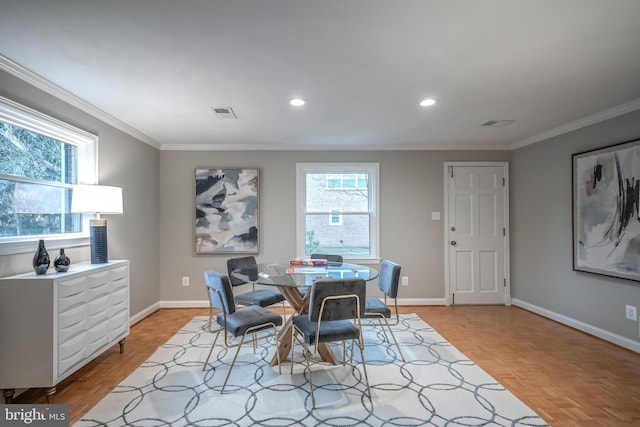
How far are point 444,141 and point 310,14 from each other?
3381 millimetres

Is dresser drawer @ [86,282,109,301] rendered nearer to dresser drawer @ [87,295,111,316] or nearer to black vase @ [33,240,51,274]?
dresser drawer @ [87,295,111,316]

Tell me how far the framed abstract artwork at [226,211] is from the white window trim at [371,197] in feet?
1.97

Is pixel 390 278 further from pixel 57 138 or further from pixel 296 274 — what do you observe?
pixel 57 138

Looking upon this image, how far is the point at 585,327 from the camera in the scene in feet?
11.9

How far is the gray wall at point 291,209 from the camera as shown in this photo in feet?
15.4

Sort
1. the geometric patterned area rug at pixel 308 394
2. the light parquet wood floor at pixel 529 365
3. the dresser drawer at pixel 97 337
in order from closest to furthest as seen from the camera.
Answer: the geometric patterned area rug at pixel 308 394, the light parquet wood floor at pixel 529 365, the dresser drawer at pixel 97 337

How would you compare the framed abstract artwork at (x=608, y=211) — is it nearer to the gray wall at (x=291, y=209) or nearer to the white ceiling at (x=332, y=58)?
the white ceiling at (x=332, y=58)

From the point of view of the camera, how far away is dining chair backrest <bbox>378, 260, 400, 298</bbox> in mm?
3016

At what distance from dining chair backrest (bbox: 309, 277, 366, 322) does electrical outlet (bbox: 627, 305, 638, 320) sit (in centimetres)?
279

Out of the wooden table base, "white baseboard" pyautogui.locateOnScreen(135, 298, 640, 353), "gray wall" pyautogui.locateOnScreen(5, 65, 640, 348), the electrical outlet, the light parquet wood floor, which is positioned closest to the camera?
the light parquet wood floor

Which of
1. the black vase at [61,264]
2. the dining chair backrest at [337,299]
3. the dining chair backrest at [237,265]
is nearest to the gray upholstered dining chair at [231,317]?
the dining chair backrest at [337,299]

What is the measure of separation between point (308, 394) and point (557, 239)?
3562 mm

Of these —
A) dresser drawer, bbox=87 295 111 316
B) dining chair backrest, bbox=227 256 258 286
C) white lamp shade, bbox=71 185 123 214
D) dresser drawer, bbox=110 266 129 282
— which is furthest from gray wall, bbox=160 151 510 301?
dresser drawer, bbox=87 295 111 316

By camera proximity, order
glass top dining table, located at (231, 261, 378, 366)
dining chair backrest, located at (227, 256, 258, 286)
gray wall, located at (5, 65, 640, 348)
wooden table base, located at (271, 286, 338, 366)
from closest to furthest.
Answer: glass top dining table, located at (231, 261, 378, 366) → wooden table base, located at (271, 286, 338, 366) → dining chair backrest, located at (227, 256, 258, 286) → gray wall, located at (5, 65, 640, 348)
